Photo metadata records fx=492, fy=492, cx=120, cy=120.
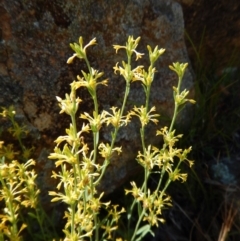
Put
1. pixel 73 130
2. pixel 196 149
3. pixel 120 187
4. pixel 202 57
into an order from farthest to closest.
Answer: pixel 202 57 < pixel 196 149 < pixel 120 187 < pixel 73 130

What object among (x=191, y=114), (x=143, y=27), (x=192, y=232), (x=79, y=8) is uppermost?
(x=79, y=8)

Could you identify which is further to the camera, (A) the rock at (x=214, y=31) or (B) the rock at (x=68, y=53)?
(A) the rock at (x=214, y=31)

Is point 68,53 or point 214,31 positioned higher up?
point 68,53

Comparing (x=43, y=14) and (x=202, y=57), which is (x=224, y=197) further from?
(x=43, y=14)

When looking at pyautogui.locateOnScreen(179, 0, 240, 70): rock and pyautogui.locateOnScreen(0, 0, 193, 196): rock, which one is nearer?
pyautogui.locateOnScreen(0, 0, 193, 196): rock

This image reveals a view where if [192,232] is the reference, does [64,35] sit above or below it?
above

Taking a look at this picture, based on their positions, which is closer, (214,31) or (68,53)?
(68,53)

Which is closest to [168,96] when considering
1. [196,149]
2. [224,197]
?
[196,149]

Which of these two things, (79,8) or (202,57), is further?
(202,57)
